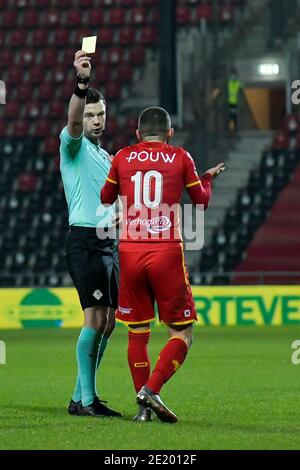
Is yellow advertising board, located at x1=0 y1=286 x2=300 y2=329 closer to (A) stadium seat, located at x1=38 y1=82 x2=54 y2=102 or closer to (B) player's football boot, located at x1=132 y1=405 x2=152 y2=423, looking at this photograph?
(A) stadium seat, located at x1=38 y1=82 x2=54 y2=102

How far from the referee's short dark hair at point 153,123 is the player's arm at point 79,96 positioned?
14.1 inches

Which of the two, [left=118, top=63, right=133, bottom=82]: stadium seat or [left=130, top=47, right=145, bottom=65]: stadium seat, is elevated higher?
[left=130, top=47, right=145, bottom=65]: stadium seat

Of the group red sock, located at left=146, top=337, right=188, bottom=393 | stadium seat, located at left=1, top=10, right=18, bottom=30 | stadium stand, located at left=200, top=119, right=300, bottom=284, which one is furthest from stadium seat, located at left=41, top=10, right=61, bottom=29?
red sock, located at left=146, top=337, right=188, bottom=393

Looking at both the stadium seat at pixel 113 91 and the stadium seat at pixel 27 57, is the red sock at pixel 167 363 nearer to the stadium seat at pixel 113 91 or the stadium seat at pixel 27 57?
the stadium seat at pixel 113 91

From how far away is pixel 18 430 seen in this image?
6824 mm

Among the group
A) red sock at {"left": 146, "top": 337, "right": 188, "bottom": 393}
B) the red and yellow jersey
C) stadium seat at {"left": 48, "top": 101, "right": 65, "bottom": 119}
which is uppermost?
stadium seat at {"left": 48, "top": 101, "right": 65, "bottom": 119}

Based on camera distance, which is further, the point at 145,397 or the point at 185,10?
the point at 185,10

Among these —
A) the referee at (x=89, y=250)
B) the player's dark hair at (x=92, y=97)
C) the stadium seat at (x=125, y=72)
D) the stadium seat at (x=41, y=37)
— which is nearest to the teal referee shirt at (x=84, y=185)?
the referee at (x=89, y=250)

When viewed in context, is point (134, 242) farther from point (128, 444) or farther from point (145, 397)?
point (128, 444)

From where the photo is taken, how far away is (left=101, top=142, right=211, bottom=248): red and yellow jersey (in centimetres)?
715

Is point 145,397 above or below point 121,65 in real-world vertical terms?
below

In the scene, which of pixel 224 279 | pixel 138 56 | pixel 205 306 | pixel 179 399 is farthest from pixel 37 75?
pixel 179 399

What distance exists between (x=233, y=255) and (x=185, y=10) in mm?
6117
